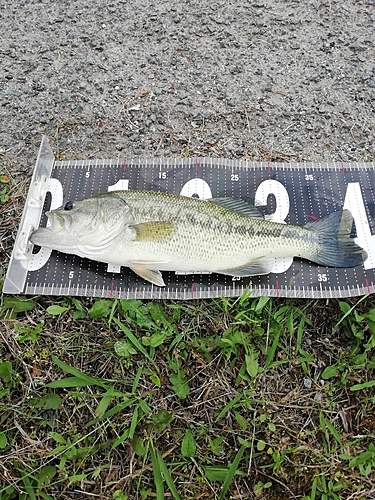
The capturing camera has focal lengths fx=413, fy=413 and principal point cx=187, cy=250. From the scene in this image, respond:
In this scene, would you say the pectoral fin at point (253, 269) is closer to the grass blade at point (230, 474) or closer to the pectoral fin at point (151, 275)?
the pectoral fin at point (151, 275)

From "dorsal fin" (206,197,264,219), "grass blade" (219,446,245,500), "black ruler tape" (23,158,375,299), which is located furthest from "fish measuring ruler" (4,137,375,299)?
"grass blade" (219,446,245,500)

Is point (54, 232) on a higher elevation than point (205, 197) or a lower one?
lower

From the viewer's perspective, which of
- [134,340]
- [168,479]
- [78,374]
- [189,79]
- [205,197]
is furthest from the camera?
[189,79]

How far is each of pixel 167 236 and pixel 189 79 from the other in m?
2.45

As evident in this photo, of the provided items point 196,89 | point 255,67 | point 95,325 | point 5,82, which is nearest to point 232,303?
point 95,325

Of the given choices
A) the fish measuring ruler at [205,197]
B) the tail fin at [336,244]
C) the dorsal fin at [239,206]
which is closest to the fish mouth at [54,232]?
the fish measuring ruler at [205,197]

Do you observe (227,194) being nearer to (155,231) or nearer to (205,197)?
(205,197)

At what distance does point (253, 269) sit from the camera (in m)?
3.97

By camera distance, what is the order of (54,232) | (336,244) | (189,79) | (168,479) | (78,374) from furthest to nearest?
(189,79)
(336,244)
(54,232)
(78,374)
(168,479)

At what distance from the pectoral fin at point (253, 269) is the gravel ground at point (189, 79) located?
1.45 metres

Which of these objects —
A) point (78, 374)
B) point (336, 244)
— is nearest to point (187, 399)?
point (78, 374)

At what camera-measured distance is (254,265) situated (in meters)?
3.98

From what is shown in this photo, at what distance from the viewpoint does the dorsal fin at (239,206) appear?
4.14m

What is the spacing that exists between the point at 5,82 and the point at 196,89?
2.40 m
